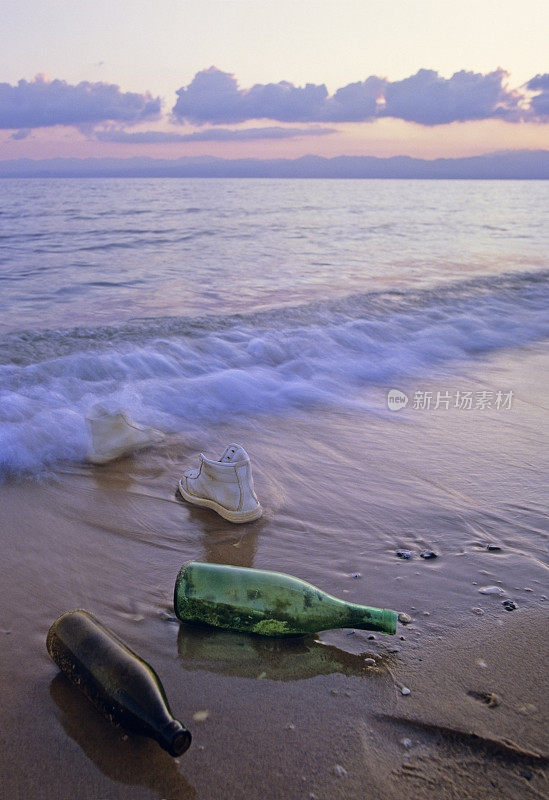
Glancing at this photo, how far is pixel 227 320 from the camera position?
719 cm

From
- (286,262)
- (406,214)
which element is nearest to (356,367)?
(286,262)

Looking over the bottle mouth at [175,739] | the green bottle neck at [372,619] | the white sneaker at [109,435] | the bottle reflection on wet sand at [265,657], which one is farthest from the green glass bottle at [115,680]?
the white sneaker at [109,435]

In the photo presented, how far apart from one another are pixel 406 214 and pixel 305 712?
2491 cm

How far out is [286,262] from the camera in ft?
38.9

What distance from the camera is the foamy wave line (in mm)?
4215

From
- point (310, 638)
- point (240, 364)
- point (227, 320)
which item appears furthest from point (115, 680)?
point (227, 320)

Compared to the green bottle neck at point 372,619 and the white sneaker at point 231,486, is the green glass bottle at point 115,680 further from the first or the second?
the white sneaker at point 231,486

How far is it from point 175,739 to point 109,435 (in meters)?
2.32

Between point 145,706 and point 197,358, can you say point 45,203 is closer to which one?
point 197,358

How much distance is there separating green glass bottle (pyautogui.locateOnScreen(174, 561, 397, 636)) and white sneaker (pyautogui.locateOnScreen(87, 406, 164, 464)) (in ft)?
5.54

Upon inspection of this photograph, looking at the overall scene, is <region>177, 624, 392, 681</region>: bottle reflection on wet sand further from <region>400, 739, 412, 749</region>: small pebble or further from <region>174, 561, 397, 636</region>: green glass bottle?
<region>400, 739, 412, 749</region>: small pebble

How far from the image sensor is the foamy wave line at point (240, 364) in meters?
4.21

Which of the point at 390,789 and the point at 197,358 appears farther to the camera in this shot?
the point at 197,358

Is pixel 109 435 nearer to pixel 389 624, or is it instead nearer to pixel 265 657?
pixel 265 657
